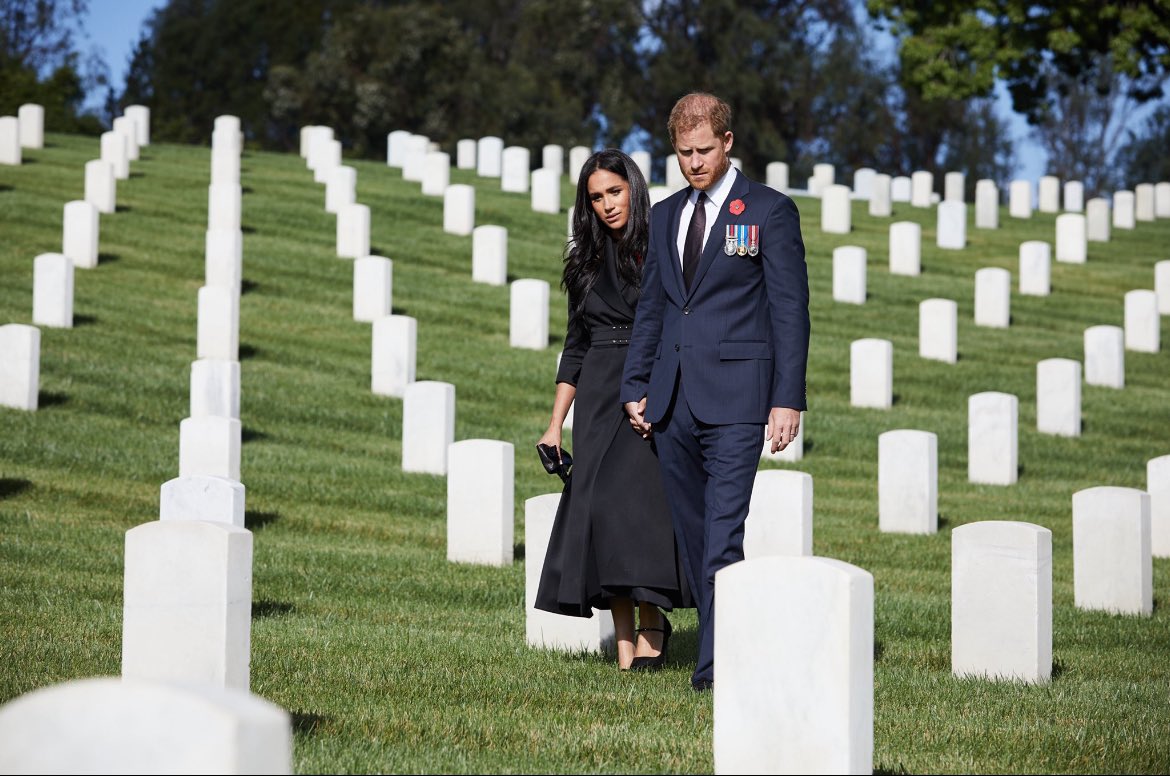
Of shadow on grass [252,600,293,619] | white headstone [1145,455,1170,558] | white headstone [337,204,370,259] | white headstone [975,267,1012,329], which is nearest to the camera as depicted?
shadow on grass [252,600,293,619]

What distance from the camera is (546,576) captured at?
238 inches

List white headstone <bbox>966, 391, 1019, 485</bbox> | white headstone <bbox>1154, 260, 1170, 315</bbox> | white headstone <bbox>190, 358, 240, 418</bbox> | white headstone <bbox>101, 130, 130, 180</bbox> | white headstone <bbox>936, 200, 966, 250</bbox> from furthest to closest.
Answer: white headstone <bbox>936, 200, 966, 250</bbox> → white headstone <bbox>101, 130, 130, 180</bbox> → white headstone <bbox>1154, 260, 1170, 315</bbox> → white headstone <bbox>966, 391, 1019, 485</bbox> → white headstone <bbox>190, 358, 240, 418</bbox>

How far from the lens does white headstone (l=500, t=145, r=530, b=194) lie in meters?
29.0

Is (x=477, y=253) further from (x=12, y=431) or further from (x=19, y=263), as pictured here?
(x=12, y=431)

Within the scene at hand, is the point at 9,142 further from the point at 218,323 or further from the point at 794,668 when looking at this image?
the point at 794,668

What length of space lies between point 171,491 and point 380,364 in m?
7.20

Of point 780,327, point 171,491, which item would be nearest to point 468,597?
point 171,491

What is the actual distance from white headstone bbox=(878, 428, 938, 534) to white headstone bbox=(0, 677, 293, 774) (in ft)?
29.2

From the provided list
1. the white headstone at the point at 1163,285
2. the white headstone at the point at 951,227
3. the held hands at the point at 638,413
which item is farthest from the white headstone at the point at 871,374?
the white headstone at the point at 951,227

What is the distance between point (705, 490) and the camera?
5.64 m

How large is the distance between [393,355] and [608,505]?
9.08m

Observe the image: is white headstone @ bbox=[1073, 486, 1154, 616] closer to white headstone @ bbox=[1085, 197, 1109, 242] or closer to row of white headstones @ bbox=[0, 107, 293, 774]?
row of white headstones @ bbox=[0, 107, 293, 774]

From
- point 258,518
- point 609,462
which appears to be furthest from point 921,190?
point 609,462

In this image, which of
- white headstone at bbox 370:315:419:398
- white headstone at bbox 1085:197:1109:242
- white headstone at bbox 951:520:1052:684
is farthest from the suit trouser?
white headstone at bbox 1085:197:1109:242
